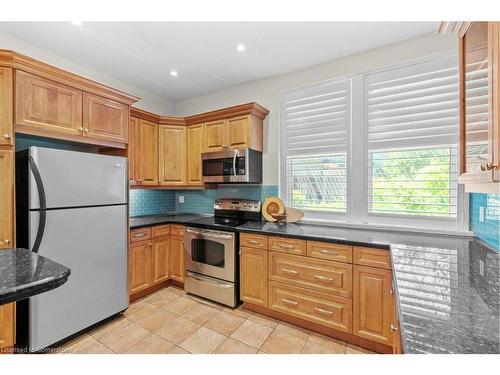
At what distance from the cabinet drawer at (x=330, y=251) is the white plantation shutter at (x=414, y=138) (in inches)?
28.8

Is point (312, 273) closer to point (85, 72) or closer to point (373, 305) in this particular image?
point (373, 305)

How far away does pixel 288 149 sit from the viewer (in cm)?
290

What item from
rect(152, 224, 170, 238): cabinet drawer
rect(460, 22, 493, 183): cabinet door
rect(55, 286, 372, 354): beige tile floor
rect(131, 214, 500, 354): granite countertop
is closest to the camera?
rect(131, 214, 500, 354): granite countertop

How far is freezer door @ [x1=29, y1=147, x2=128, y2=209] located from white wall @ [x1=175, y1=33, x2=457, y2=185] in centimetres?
169

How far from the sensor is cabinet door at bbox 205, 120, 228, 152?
2.94 m

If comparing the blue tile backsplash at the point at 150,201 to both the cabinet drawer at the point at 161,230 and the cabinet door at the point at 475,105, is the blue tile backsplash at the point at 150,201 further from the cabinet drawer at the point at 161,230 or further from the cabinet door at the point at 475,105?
the cabinet door at the point at 475,105

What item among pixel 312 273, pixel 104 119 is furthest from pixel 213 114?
pixel 312 273

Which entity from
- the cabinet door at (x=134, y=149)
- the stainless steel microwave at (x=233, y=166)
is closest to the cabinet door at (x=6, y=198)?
the cabinet door at (x=134, y=149)

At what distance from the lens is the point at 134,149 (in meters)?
2.90

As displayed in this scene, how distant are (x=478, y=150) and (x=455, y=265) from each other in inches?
25.2

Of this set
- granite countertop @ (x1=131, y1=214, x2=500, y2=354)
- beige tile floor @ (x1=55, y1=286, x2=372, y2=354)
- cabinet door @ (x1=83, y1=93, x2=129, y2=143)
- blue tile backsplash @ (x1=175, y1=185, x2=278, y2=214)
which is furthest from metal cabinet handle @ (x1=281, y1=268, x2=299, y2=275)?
cabinet door @ (x1=83, y1=93, x2=129, y2=143)

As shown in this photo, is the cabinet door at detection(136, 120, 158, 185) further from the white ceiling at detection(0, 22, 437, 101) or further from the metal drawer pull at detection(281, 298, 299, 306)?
the metal drawer pull at detection(281, 298, 299, 306)
